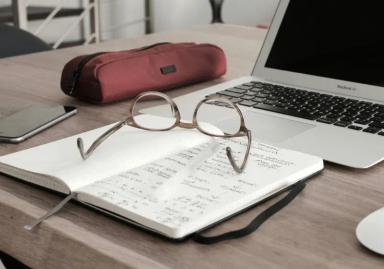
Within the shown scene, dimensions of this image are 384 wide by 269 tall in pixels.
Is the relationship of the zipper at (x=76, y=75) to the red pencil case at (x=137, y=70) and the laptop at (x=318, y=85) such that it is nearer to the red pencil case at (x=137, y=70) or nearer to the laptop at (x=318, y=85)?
the red pencil case at (x=137, y=70)

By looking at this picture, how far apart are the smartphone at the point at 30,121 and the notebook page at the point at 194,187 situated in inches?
10.3

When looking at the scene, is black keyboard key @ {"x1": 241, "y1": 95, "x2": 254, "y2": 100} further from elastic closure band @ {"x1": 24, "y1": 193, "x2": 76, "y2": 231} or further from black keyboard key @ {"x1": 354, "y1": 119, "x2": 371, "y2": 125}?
elastic closure band @ {"x1": 24, "y1": 193, "x2": 76, "y2": 231}

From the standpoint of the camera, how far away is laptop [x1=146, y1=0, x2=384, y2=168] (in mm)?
813

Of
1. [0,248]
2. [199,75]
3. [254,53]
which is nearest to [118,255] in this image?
[0,248]

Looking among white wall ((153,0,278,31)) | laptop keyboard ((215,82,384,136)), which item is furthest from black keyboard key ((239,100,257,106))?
white wall ((153,0,278,31))

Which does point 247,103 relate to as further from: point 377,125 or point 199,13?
point 199,13

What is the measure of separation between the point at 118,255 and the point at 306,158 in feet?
0.93

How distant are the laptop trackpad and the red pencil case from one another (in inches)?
9.2

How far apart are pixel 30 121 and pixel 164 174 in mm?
342

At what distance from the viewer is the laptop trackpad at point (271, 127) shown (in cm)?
82

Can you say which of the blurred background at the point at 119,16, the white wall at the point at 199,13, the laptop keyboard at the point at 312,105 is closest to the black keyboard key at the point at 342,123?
the laptop keyboard at the point at 312,105

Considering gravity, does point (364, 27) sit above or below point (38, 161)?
above

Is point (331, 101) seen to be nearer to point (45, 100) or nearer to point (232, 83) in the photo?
point (232, 83)

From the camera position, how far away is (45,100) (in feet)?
3.52
